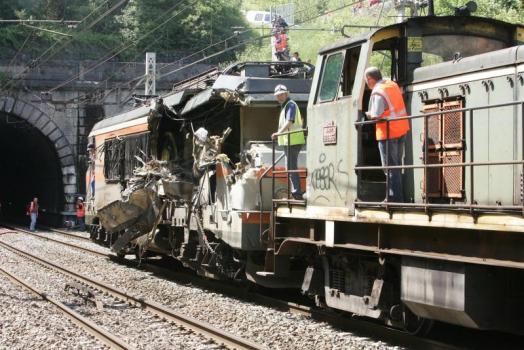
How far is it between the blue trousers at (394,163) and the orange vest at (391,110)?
0.29 feet

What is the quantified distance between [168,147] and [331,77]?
721 centimetres

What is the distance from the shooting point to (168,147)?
15602 mm

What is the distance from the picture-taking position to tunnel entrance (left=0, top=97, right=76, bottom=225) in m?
35.2

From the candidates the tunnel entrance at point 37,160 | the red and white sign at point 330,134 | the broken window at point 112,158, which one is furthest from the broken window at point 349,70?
the tunnel entrance at point 37,160

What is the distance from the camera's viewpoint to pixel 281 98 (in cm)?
1045

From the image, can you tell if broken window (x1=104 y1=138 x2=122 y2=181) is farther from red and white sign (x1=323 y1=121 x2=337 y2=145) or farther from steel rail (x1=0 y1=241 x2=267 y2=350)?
red and white sign (x1=323 y1=121 x2=337 y2=145)

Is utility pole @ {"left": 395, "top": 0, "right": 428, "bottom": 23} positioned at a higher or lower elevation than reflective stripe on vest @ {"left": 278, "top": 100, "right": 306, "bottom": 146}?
→ higher

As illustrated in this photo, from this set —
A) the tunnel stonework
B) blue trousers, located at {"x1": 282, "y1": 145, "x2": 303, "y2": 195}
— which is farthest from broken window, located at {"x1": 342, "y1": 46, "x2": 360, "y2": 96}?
the tunnel stonework

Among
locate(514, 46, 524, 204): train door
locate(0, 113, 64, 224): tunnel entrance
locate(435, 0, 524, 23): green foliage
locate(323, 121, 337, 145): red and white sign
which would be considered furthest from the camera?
locate(0, 113, 64, 224): tunnel entrance

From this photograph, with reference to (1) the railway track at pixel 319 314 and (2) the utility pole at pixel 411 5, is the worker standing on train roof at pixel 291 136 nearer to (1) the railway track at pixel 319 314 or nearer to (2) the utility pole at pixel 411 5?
(1) the railway track at pixel 319 314

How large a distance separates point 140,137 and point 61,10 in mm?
34463

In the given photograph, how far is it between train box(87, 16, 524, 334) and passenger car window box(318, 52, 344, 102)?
0.08 feet

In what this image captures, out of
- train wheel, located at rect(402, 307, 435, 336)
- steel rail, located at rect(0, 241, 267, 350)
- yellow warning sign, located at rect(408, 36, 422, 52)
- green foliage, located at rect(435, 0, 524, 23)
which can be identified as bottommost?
steel rail, located at rect(0, 241, 267, 350)

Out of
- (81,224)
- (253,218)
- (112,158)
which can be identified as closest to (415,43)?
(253,218)
